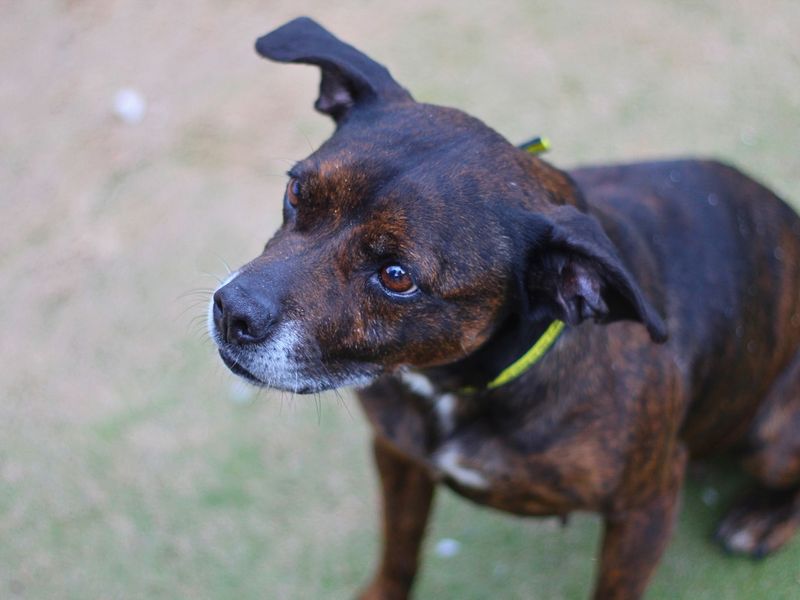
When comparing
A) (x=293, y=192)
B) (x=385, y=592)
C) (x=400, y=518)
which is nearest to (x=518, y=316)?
(x=293, y=192)

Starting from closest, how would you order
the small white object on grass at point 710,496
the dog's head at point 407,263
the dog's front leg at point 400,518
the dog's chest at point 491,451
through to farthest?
the dog's head at point 407,263
the dog's chest at point 491,451
the dog's front leg at point 400,518
the small white object on grass at point 710,496

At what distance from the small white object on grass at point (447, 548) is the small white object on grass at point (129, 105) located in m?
3.42

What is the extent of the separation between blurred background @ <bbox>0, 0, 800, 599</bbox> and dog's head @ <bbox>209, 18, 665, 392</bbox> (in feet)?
5.41

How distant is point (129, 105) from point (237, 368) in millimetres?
3754

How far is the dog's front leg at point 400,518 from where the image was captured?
12.9 ft

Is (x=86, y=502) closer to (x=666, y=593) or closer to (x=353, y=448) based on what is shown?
(x=353, y=448)

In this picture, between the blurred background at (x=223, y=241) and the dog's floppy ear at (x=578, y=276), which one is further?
the blurred background at (x=223, y=241)

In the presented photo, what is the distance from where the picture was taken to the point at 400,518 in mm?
4020

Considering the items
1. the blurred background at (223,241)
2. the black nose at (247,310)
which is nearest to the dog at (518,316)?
the black nose at (247,310)

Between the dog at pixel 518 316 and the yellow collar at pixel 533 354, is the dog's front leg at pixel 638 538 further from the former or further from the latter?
the yellow collar at pixel 533 354

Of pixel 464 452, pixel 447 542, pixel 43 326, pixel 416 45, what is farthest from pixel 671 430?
pixel 416 45

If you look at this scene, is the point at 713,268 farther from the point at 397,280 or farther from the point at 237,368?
the point at 237,368

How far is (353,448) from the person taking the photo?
4777 mm

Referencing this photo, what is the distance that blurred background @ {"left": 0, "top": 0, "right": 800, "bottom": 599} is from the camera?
4391 mm
